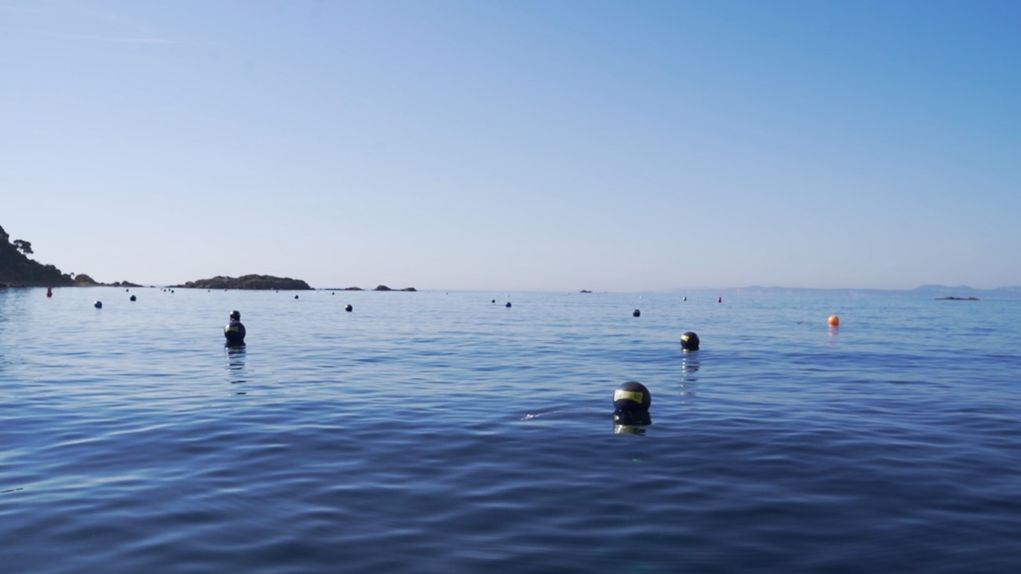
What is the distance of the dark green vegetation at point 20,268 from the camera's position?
536ft

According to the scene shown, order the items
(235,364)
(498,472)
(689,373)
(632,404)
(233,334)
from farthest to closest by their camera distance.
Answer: (233,334) → (235,364) → (689,373) → (632,404) → (498,472)

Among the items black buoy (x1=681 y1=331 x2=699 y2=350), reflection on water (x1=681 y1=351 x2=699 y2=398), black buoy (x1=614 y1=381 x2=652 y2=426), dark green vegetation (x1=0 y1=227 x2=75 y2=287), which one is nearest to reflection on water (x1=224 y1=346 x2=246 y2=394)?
black buoy (x1=614 y1=381 x2=652 y2=426)

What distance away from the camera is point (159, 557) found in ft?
24.3

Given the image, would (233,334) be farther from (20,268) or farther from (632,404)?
(20,268)

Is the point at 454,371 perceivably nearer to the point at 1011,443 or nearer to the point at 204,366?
the point at 204,366

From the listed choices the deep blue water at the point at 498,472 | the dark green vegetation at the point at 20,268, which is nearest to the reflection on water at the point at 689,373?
the deep blue water at the point at 498,472

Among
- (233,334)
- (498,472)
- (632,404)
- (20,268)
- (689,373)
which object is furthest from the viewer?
(20,268)

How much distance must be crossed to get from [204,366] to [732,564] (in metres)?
23.1

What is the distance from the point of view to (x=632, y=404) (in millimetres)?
15703

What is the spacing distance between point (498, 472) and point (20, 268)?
198764 mm

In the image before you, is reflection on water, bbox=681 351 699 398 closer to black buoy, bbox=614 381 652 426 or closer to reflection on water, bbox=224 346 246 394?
black buoy, bbox=614 381 652 426

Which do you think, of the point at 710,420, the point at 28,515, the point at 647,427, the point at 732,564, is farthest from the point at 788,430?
the point at 28,515

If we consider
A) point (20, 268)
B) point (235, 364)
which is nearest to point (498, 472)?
point (235, 364)

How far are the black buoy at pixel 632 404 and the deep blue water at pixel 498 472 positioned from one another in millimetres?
457
